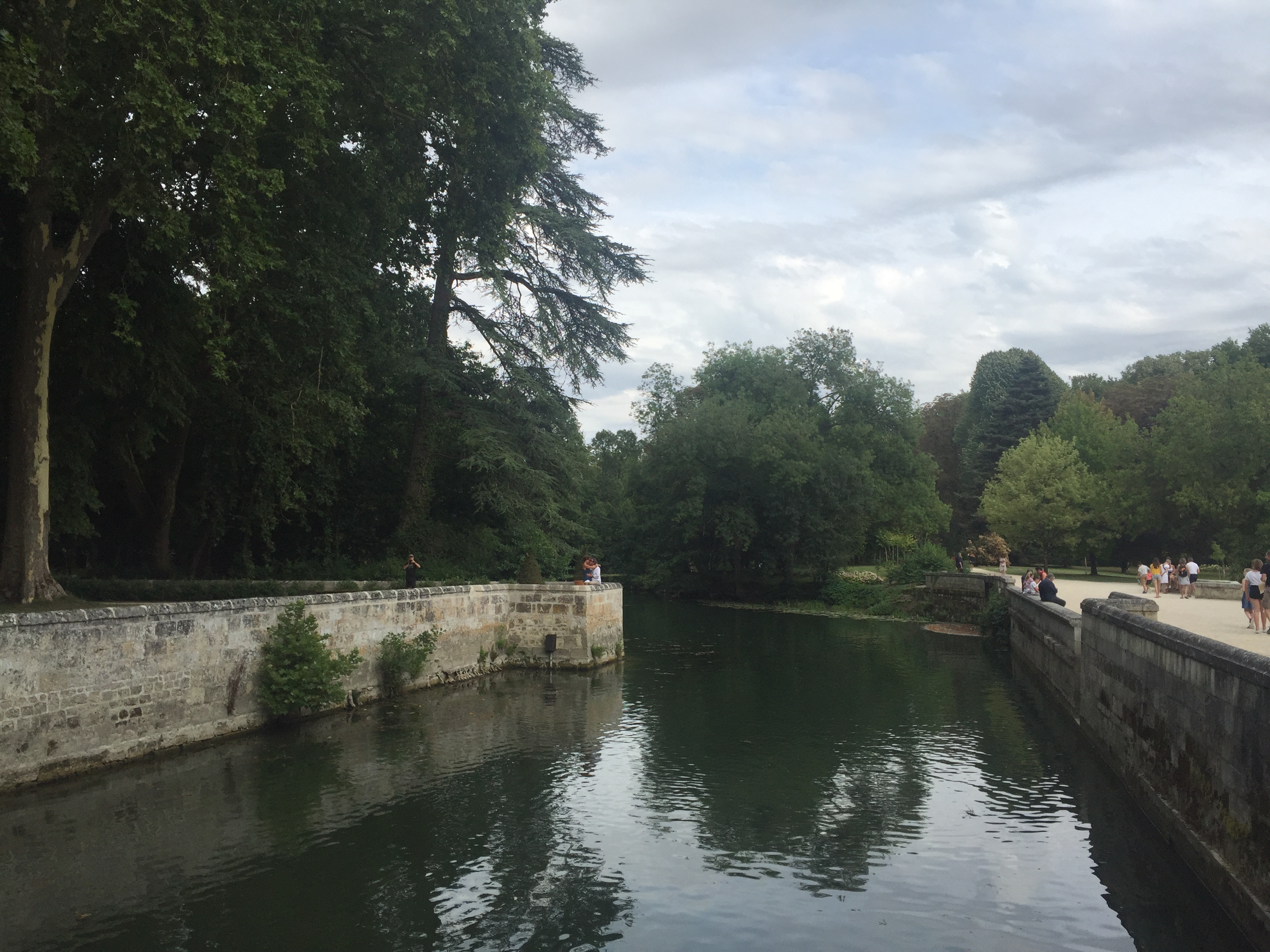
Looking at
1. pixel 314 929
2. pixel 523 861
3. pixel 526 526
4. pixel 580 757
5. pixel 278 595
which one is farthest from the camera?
pixel 526 526

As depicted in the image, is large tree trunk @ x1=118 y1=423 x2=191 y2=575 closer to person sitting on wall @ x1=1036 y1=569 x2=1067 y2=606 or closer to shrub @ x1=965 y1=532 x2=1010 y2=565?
person sitting on wall @ x1=1036 y1=569 x2=1067 y2=606

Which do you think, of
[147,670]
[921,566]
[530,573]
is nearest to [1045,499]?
[921,566]

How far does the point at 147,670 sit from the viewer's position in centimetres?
1196

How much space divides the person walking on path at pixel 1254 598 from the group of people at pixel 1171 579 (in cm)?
894

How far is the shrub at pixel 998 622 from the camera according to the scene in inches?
1176

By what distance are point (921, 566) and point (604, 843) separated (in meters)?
34.6

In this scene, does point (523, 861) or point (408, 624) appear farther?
point (408, 624)

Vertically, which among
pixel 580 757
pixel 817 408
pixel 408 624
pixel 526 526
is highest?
pixel 817 408

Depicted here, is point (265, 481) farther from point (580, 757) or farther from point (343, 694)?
point (580, 757)

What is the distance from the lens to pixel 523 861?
9.09 m

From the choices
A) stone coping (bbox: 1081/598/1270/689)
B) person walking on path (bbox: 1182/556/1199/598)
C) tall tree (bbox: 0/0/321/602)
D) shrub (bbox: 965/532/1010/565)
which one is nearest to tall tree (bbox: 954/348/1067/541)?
shrub (bbox: 965/532/1010/565)

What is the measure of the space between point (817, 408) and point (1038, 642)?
111ft

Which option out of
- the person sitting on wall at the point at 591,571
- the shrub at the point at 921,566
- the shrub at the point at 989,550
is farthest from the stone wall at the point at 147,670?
the shrub at the point at 989,550

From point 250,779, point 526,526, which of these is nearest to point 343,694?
point 250,779
